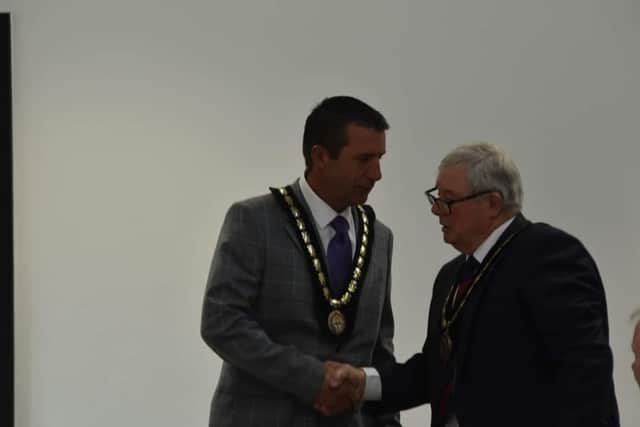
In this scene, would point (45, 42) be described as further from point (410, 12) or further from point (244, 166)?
point (410, 12)

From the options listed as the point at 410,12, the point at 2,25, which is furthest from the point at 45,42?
the point at 410,12

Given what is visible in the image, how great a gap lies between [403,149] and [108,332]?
134cm

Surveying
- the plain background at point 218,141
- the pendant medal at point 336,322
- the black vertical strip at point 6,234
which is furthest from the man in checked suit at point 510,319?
the black vertical strip at point 6,234

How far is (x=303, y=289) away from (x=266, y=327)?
0.13 m

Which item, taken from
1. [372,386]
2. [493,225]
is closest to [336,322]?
[372,386]

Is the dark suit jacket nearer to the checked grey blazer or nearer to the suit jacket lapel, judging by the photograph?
the suit jacket lapel

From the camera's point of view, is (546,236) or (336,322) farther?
(336,322)

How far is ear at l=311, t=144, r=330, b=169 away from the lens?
94.4 inches

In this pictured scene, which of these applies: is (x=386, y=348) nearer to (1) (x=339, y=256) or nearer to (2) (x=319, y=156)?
(1) (x=339, y=256)

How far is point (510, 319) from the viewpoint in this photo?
Answer: 83.4 inches

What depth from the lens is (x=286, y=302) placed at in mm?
2279

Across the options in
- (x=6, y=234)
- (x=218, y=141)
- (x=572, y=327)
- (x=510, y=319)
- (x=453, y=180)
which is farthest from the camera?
→ (x=218, y=141)

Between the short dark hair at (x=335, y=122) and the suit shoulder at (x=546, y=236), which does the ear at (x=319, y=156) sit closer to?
the short dark hair at (x=335, y=122)

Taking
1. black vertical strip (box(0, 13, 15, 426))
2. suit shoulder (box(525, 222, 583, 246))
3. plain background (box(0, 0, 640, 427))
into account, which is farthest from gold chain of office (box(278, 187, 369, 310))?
black vertical strip (box(0, 13, 15, 426))
